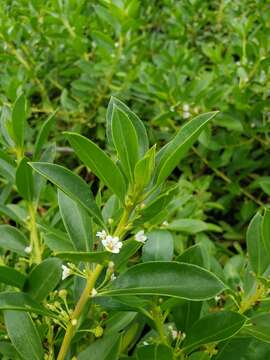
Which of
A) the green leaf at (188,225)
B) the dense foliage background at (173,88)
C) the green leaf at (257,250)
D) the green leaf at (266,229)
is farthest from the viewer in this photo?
the dense foliage background at (173,88)

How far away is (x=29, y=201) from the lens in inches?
45.0

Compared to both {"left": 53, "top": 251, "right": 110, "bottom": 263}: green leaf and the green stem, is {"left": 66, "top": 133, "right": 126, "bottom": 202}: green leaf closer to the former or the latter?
{"left": 53, "top": 251, "right": 110, "bottom": 263}: green leaf

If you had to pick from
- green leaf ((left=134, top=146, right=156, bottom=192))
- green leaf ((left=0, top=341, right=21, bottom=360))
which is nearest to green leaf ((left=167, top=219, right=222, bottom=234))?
green leaf ((left=0, top=341, right=21, bottom=360))

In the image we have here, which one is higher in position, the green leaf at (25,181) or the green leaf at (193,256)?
the green leaf at (25,181)

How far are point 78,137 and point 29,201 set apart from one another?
0.42 meters

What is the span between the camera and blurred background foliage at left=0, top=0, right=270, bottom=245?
192 cm

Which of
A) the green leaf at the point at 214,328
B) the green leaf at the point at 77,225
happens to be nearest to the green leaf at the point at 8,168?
the green leaf at the point at 77,225

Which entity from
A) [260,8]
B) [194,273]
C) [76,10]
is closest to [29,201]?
[194,273]

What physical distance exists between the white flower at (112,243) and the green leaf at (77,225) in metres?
0.11

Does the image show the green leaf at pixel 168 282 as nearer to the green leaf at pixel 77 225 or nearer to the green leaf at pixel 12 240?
the green leaf at pixel 77 225

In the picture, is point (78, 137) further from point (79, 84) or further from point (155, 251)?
point (79, 84)

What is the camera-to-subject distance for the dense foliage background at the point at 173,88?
1.90 m

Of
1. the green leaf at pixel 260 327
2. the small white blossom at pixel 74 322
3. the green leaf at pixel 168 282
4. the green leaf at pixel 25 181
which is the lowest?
the green leaf at pixel 260 327

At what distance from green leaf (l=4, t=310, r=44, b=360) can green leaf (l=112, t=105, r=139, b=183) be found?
15.1 inches
